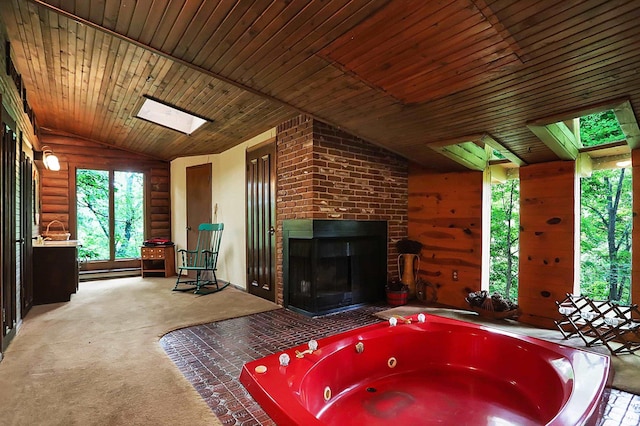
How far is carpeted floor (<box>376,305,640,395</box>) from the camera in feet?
6.97

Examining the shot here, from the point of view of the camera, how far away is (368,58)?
7.72 feet

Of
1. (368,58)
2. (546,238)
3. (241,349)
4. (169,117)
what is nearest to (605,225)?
(546,238)

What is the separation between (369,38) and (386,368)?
2349mm

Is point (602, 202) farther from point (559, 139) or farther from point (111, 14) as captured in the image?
point (111, 14)

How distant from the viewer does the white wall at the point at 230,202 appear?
5.08 m

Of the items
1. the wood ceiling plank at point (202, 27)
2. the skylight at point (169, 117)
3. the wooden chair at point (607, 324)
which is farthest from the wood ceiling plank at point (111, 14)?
the wooden chair at point (607, 324)

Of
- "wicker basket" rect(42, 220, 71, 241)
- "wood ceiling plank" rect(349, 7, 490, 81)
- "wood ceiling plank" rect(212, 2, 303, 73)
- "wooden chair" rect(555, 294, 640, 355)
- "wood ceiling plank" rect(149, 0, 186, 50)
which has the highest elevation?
"wood ceiling plank" rect(149, 0, 186, 50)

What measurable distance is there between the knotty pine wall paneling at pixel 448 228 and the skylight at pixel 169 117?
132 inches

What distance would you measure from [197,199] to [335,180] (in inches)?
137

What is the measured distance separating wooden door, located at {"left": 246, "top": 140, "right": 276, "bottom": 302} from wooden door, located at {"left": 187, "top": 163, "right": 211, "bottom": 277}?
5.05 ft

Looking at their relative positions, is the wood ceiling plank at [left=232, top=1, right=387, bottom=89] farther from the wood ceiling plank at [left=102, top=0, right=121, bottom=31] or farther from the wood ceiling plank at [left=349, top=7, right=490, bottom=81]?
the wood ceiling plank at [left=102, top=0, right=121, bottom=31]

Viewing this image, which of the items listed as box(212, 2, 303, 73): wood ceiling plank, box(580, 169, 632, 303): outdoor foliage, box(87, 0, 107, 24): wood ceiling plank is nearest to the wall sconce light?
box(87, 0, 107, 24): wood ceiling plank

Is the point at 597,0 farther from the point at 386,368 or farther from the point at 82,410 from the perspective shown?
the point at 82,410

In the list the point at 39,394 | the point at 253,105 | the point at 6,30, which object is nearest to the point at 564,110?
the point at 253,105
